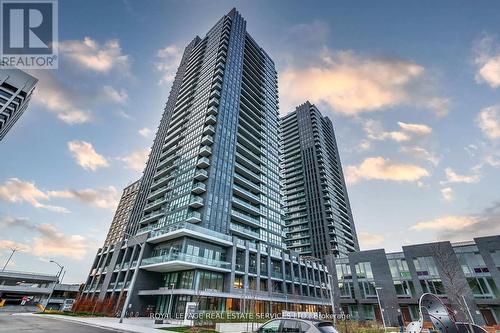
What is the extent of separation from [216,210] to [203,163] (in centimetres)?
970

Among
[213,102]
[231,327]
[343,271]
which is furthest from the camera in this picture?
[213,102]

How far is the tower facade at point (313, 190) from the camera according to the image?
303ft

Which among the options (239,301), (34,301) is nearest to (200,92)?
(239,301)

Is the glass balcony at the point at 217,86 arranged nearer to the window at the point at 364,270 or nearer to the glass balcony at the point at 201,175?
the glass balcony at the point at 201,175

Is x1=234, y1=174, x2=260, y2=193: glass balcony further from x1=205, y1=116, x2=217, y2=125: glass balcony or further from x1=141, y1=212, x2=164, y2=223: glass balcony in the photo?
x1=141, y1=212, x2=164, y2=223: glass balcony

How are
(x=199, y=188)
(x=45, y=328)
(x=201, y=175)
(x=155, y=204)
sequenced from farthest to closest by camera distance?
1. (x=155, y=204)
2. (x=201, y=175)
3. (x=199, y=188)
4. (x=45, y=328)

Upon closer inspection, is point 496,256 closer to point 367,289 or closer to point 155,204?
point 367,289

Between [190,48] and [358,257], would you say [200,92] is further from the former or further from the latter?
[358,257]

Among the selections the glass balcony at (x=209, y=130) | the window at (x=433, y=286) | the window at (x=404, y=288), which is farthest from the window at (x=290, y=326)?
the glass balcony at (x=209, y=130)

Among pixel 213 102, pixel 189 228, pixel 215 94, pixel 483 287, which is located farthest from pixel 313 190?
pixel 189 228

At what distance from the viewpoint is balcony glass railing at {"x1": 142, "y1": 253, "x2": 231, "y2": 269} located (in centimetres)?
3734

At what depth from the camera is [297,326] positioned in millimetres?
9766

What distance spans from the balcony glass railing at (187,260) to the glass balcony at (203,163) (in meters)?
18.3

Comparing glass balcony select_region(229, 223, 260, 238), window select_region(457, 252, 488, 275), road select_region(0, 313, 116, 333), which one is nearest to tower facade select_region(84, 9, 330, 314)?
glass balcony select_region(229, 223, 260, 238)
